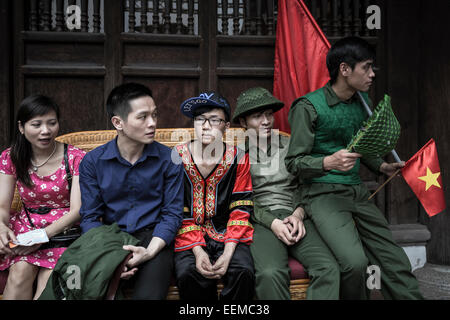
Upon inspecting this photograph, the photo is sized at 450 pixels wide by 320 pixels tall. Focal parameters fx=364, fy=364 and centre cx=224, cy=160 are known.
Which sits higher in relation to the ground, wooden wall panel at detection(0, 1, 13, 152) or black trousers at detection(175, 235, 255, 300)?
wooden wall panel at detection(0, 1, 13, 152)

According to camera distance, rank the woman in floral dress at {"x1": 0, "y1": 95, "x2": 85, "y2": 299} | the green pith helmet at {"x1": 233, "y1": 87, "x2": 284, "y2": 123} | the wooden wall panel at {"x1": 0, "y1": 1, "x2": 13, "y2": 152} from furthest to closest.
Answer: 1. the wooden wall panel at {"x1": 0, "y1": 1, "x2": 13, "y2": 152}
2. the green pith helmet at {"x1": 233, "y1": 87, "x2": 284, "y2": 123}
3. the woman in floral dress at {"x1": 0, "y1": 95, "x2": 85, "y2": 299}

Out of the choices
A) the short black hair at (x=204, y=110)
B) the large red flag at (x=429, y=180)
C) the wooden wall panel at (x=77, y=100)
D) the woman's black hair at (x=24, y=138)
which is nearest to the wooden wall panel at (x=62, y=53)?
the wooden wall panel at (x=77, y=100)

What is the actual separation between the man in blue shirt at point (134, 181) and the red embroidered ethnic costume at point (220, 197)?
0.10m

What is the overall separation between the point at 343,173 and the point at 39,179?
2.01 metres

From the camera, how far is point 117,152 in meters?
2.28

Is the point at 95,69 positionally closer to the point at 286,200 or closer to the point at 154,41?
the point at 154,41

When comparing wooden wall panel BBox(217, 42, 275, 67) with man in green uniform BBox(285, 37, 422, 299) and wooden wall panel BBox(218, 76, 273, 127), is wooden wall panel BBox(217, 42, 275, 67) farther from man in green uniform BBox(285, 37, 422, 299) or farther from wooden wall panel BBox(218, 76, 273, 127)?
man in green uniform BBox(285, 37, 422, 299)

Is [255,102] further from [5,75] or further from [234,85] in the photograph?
[5,75]

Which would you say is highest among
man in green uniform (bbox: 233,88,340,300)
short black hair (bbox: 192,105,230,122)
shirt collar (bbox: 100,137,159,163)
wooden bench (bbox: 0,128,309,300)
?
short black hair (bbox: 192,105,230,122)

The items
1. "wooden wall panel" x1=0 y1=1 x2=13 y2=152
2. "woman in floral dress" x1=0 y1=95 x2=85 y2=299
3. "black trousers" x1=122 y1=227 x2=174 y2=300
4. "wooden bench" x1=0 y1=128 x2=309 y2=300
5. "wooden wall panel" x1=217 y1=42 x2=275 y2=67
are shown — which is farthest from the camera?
"wooden wall panel" x1=217 y1=42 x2=275 y2=67

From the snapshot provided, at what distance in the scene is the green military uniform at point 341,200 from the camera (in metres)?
2.16

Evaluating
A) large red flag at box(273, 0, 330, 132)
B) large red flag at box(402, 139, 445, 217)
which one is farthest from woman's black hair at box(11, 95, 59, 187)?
large red flag at box(402, 139, 445, 217)

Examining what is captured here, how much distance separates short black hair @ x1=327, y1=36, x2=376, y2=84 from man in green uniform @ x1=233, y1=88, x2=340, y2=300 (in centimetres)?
48

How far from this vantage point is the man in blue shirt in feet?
7.16
